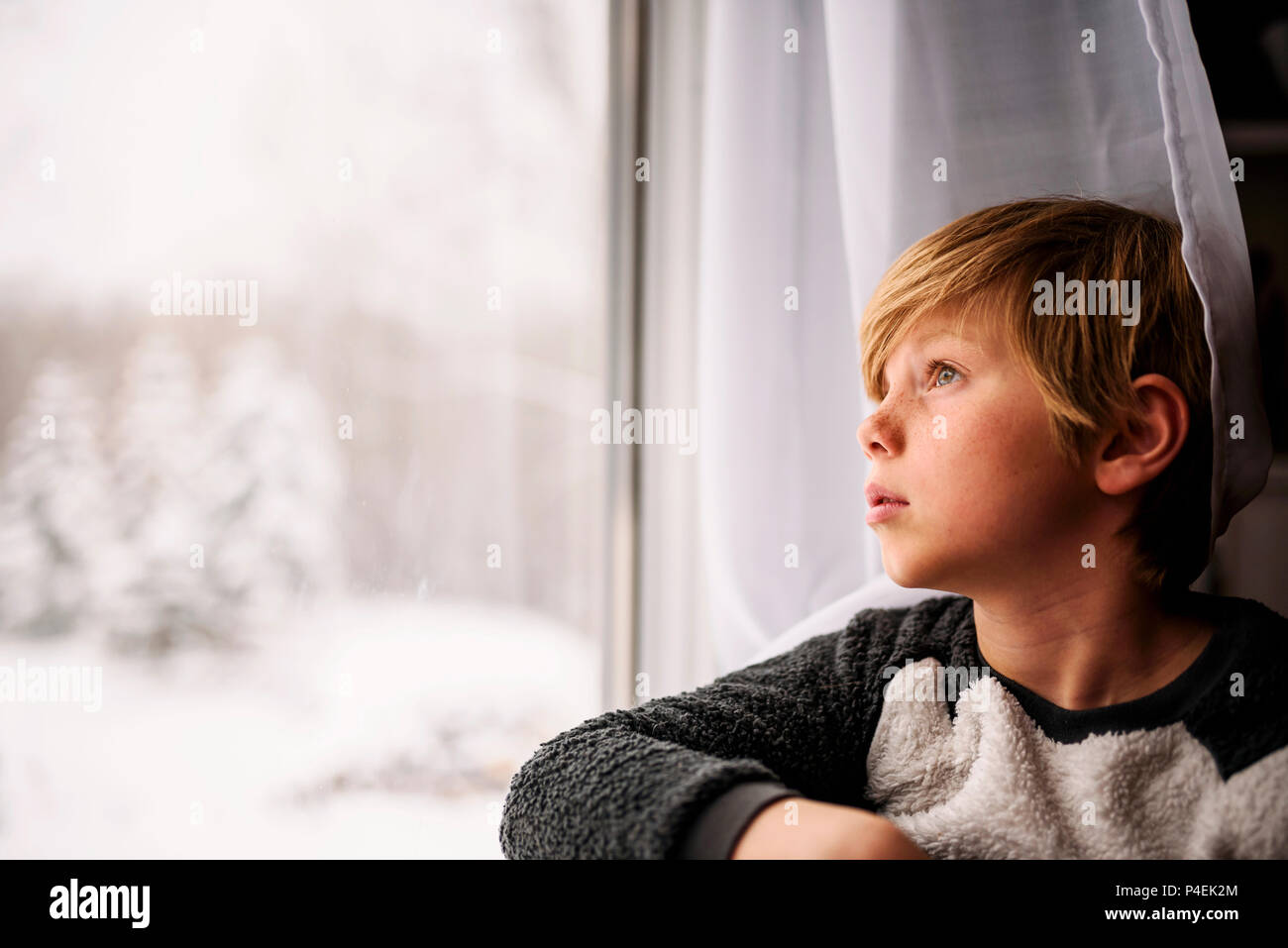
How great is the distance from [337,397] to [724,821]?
0.76 m

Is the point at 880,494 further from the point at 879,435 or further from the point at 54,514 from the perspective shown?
the point at 54,514

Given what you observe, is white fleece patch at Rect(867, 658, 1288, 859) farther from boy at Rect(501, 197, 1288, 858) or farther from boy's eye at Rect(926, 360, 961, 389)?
boy's eye at Rect(926, 360, 961, 389)

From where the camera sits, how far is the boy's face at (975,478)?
647 millimetres

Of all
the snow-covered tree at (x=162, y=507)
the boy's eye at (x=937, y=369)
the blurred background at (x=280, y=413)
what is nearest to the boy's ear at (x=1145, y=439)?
the boy's eye at (x=937, y=369)

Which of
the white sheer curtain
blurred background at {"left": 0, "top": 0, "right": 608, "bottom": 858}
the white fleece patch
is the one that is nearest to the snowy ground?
blurred background at {"left": 0, "top": 0, "right": 608, "bottom": 858}

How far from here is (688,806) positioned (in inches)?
20.8

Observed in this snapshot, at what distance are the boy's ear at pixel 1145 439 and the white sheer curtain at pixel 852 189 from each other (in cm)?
3

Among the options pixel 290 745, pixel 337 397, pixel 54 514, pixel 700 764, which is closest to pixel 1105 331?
pixel 700 764

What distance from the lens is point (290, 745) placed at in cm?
104

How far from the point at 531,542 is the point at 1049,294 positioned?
72cm

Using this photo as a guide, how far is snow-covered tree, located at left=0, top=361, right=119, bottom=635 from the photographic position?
0.98 meters

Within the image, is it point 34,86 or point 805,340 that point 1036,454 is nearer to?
point 805,340

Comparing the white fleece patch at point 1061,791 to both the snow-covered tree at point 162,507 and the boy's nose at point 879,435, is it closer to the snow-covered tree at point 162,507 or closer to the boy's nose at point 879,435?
the boy's nose at point 879,435

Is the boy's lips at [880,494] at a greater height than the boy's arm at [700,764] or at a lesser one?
greater
